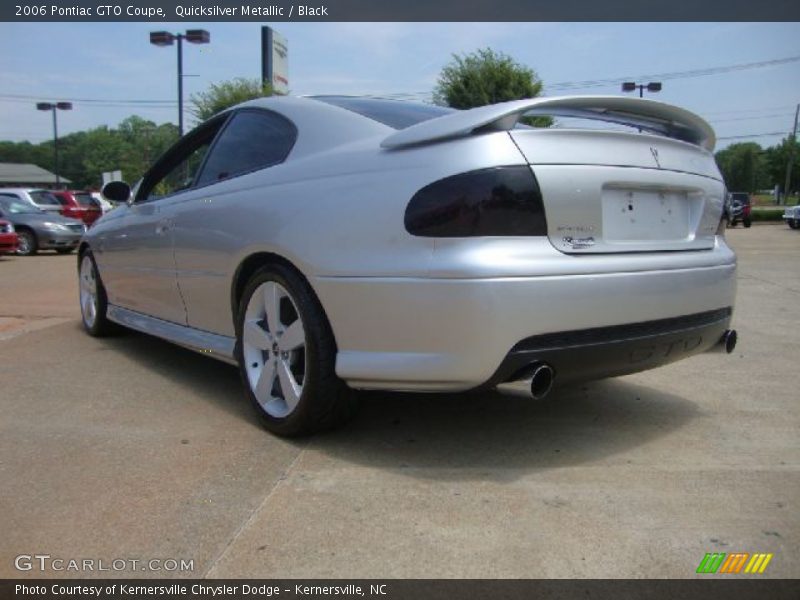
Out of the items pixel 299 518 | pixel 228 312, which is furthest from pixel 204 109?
pixel 299 518

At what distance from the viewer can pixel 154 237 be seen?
4.22m

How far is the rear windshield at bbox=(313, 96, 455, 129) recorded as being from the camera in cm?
313

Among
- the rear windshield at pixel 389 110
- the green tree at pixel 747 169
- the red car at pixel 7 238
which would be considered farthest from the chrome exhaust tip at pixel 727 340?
the green tree at pixel 747 169

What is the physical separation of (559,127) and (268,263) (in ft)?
4.57

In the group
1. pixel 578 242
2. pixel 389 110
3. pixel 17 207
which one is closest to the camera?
pixel 578 242

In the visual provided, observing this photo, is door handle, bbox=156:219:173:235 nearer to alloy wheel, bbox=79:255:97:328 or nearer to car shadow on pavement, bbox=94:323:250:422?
car shadow on pavement, bbox=94:323:250:422

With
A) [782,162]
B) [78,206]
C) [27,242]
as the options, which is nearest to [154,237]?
[27,242]

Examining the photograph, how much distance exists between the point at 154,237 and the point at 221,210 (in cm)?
95

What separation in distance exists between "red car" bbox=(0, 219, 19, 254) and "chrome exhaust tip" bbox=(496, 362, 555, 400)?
46.6 ft

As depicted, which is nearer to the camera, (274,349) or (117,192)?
(274,349)

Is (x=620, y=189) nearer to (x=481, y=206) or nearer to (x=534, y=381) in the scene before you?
(x=481, y=206)

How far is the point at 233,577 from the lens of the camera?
6.59 feet

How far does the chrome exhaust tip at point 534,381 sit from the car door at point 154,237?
7.39 feet

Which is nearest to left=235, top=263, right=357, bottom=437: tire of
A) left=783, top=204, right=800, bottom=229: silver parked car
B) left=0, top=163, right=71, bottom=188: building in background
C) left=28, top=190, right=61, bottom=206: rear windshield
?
left=28, top=190, right=61, bottom=206: rear windshield
